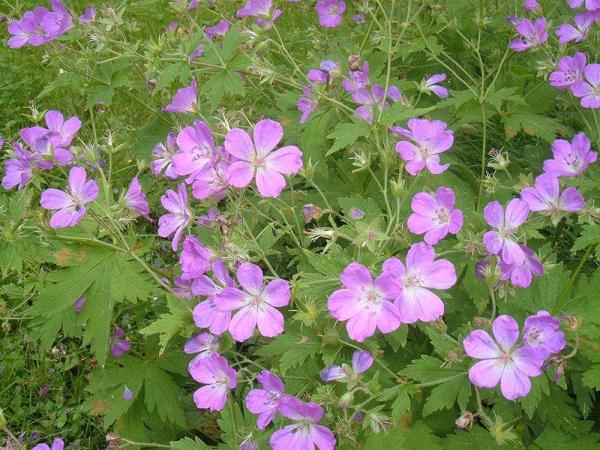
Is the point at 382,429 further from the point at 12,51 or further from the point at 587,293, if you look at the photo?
the point at 12,51

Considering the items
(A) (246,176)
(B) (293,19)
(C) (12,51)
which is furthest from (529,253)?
(C) (12,51)

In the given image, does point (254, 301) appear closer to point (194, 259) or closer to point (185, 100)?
point (194, 259)

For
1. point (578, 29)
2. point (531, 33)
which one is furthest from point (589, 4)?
point (531, 33)

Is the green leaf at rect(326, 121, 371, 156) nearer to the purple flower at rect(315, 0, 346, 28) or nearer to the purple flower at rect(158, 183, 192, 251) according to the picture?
the purple flower at rect(158, 183, 192, 251)

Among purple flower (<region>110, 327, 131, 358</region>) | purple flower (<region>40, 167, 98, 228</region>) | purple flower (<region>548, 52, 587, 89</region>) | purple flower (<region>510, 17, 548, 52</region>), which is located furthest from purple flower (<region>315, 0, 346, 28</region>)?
purple flower (<region>110, 327, 131, 358</region>)

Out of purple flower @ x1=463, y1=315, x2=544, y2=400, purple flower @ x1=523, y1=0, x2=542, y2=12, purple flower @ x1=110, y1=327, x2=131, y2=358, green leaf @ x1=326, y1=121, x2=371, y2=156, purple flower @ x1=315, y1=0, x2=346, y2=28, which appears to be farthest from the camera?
purple flower @ x1=315, y1=0, x2=346, y2=28
